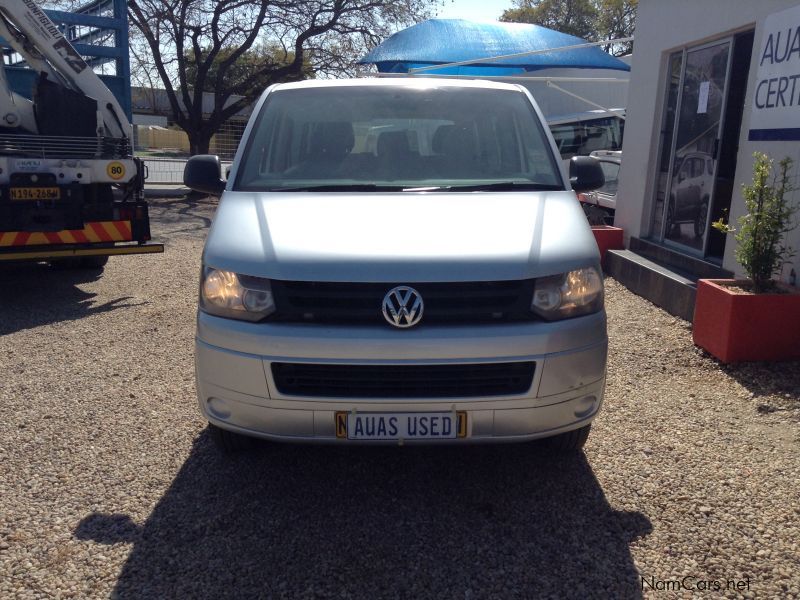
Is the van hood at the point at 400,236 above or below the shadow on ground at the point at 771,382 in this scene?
above

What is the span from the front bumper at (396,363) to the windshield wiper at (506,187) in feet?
3.10

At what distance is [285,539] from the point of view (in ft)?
10.3

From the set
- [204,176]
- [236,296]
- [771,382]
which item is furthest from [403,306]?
[771,382]

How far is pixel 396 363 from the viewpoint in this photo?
298 centimetres

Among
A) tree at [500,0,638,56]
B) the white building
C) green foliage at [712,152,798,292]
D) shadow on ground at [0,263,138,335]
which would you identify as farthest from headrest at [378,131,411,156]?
tree at [500,0,638,56]

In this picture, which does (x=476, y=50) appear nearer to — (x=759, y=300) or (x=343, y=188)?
(x=759, y=300)

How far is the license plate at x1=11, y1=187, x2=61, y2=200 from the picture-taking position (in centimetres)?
713

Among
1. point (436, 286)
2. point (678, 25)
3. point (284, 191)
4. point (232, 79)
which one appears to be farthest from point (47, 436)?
point (232, 79)

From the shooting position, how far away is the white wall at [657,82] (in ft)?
21.8

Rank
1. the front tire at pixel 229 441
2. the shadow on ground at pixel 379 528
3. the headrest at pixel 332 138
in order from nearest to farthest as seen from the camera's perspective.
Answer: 1. the shadow on ground at pixel 379 528
2. the front tire at pixel 229 441
3. the headrest at pixel 332 138

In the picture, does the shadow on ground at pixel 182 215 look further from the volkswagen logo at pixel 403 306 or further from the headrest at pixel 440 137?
the volkswagen logo at pixel 403 306

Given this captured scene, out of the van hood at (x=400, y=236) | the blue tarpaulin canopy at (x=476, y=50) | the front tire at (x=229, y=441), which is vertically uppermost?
the blue tarpaulin canopy at (x=476, y=50)

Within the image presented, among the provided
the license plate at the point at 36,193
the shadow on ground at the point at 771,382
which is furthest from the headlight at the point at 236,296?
the license plate at the point at 36,193

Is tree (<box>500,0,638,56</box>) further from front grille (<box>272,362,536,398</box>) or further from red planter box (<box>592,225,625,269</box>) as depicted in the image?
front grille (<box>272,362,536,398</box>)
